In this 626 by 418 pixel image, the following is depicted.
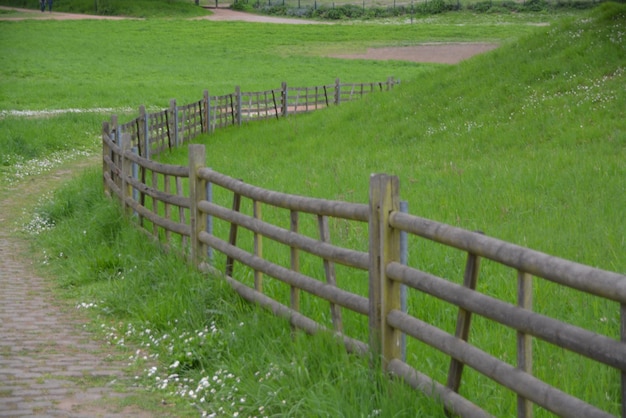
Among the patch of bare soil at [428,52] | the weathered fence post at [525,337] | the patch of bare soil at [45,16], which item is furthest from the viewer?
the patch of bare soil at [45,16]

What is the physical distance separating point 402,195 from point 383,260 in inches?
276

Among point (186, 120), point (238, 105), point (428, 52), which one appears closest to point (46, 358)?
point (186, 120)

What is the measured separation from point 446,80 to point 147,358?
1785 centimetres

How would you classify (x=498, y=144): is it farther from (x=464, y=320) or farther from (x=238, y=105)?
(x=238, y=105)

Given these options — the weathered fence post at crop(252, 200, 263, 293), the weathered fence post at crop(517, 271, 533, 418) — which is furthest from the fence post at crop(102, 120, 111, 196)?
the weathered fence post at crop(517, 271, 533, 418)

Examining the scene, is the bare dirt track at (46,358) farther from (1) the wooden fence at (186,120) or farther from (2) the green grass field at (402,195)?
(1) the wooden fence at (186,120)

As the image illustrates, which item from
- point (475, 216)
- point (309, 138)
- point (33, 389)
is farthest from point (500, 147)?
point (33, 389)

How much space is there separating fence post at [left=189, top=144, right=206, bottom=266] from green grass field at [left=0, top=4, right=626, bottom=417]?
22cm

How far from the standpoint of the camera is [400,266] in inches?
212

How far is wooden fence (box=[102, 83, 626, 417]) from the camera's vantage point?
13.1ft

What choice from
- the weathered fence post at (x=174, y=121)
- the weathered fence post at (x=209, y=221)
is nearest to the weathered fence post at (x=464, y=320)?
the weathered fence post at (x=209, y=221)

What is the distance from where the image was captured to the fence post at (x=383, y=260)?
5.50m

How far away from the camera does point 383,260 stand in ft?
18.1

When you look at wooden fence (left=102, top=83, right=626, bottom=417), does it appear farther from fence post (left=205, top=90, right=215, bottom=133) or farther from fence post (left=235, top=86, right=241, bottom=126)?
fence post (left=235, top=86, right=241, bottom=126)
